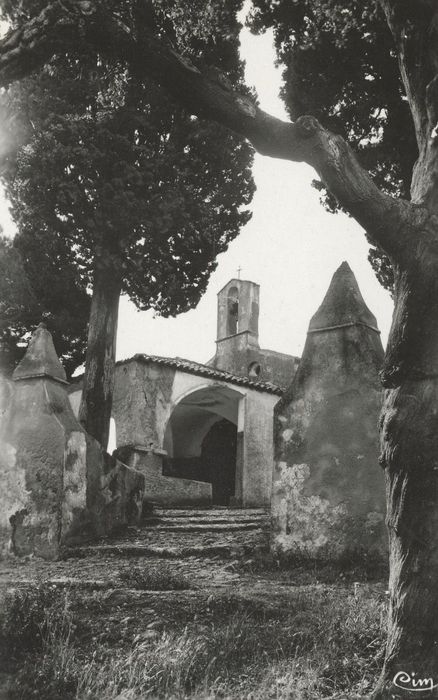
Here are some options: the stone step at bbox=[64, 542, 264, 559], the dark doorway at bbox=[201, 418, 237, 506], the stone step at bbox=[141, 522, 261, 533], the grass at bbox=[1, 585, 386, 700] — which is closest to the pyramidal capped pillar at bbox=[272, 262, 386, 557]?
the stone step at bbox=[64, 542, 264, 559]

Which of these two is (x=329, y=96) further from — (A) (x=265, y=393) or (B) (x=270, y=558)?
(A) (x=265, y=393)

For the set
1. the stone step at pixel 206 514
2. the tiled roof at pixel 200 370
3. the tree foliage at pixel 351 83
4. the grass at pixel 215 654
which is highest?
the tree foliage at pixel 351 83

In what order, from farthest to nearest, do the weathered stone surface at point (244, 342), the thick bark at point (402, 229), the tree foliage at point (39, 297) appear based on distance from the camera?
the weathered stone surface at point (244, 342), the tree foliage at point (39, 297), the thick bark at point (402, 229)

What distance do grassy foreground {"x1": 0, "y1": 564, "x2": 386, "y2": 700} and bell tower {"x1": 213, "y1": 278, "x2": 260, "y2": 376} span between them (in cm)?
2943

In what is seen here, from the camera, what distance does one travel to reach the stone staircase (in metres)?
7.29

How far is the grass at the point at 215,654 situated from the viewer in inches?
130

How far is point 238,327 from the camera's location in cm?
3584

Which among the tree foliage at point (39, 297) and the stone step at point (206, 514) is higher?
the tree foliage at point (39, 297)

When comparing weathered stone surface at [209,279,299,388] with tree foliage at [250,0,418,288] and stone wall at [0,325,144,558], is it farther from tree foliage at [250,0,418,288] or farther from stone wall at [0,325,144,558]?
stone wall at [0,325,144,558]

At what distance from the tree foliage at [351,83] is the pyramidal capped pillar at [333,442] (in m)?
3.47

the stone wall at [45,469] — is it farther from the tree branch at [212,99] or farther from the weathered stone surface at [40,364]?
the tree branch at [212,99]

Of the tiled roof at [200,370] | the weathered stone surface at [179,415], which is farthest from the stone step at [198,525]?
the tiled roof at [200,370]

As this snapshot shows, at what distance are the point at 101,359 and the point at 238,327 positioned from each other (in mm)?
22560

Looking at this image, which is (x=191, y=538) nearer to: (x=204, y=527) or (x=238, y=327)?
(x=204, y=527)
